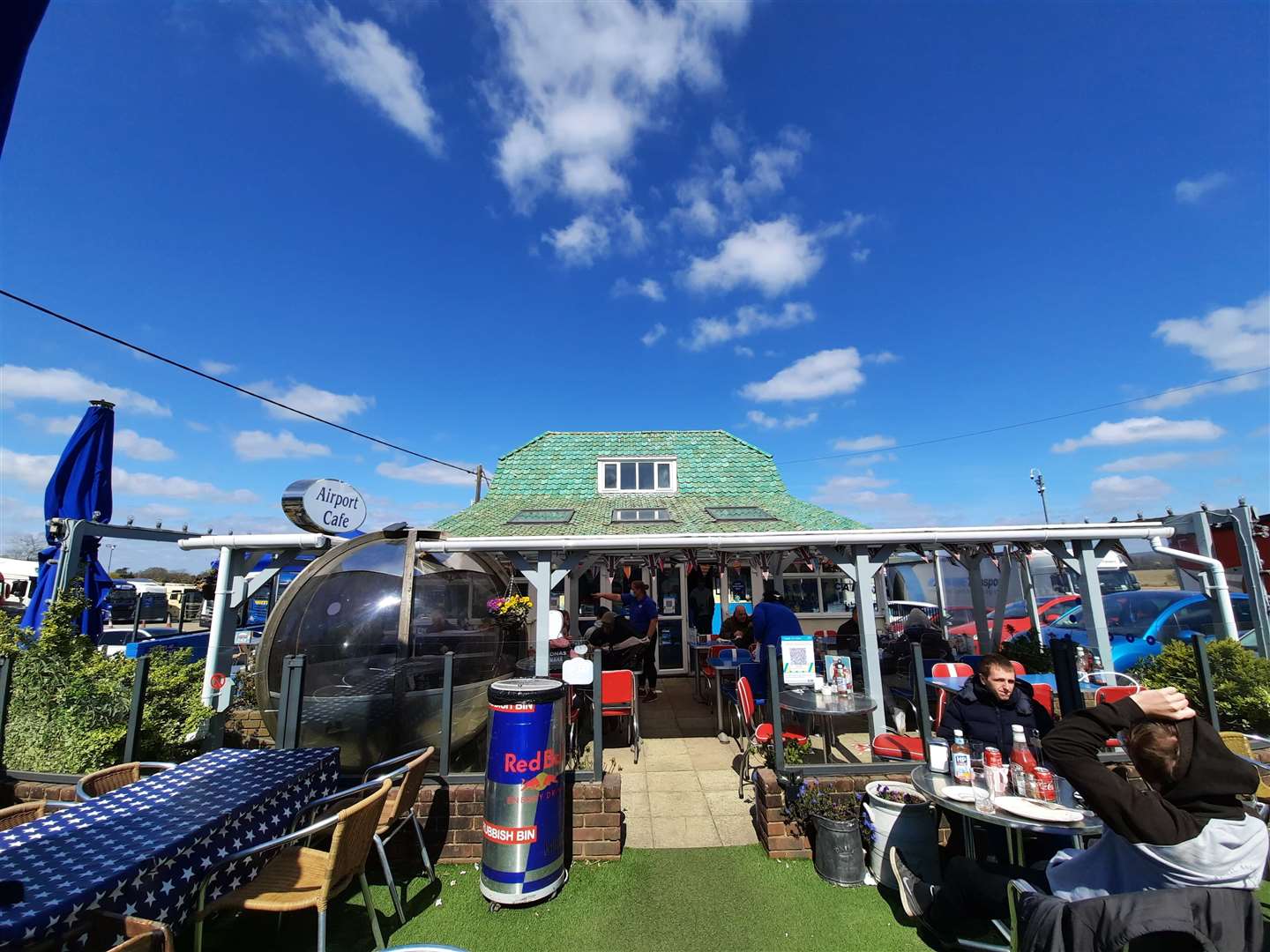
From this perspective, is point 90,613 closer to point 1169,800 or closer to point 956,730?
point 956,730

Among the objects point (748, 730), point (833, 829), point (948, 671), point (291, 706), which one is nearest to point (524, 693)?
point (291, 706)

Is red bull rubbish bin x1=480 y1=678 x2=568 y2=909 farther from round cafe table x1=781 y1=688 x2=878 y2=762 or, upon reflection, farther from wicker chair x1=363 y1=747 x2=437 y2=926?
round cafe table x1=781 y1=688 x2=878 y2=762

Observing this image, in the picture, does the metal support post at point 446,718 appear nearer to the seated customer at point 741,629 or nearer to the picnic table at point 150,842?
the picnic table at point 150,842

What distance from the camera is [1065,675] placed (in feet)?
13.3

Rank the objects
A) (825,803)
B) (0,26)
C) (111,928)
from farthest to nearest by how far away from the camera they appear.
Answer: (825,803)
(111,928)
(0,26)

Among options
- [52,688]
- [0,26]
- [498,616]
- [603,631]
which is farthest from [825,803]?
[52,688]

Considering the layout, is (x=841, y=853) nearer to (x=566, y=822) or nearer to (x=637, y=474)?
(x=566, y=822)

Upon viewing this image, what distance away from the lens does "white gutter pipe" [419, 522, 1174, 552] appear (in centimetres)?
629

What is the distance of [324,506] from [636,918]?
6290 mm

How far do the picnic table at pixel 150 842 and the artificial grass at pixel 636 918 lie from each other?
3.11ft

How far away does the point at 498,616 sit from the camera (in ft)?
21.1

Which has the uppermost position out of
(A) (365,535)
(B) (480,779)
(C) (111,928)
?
(A) (365,535)

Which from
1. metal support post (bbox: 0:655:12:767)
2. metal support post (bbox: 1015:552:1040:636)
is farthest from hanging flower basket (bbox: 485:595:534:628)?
metal support post (bbox: 1015:552:1040:636)

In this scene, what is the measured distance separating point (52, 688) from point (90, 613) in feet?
8.55
